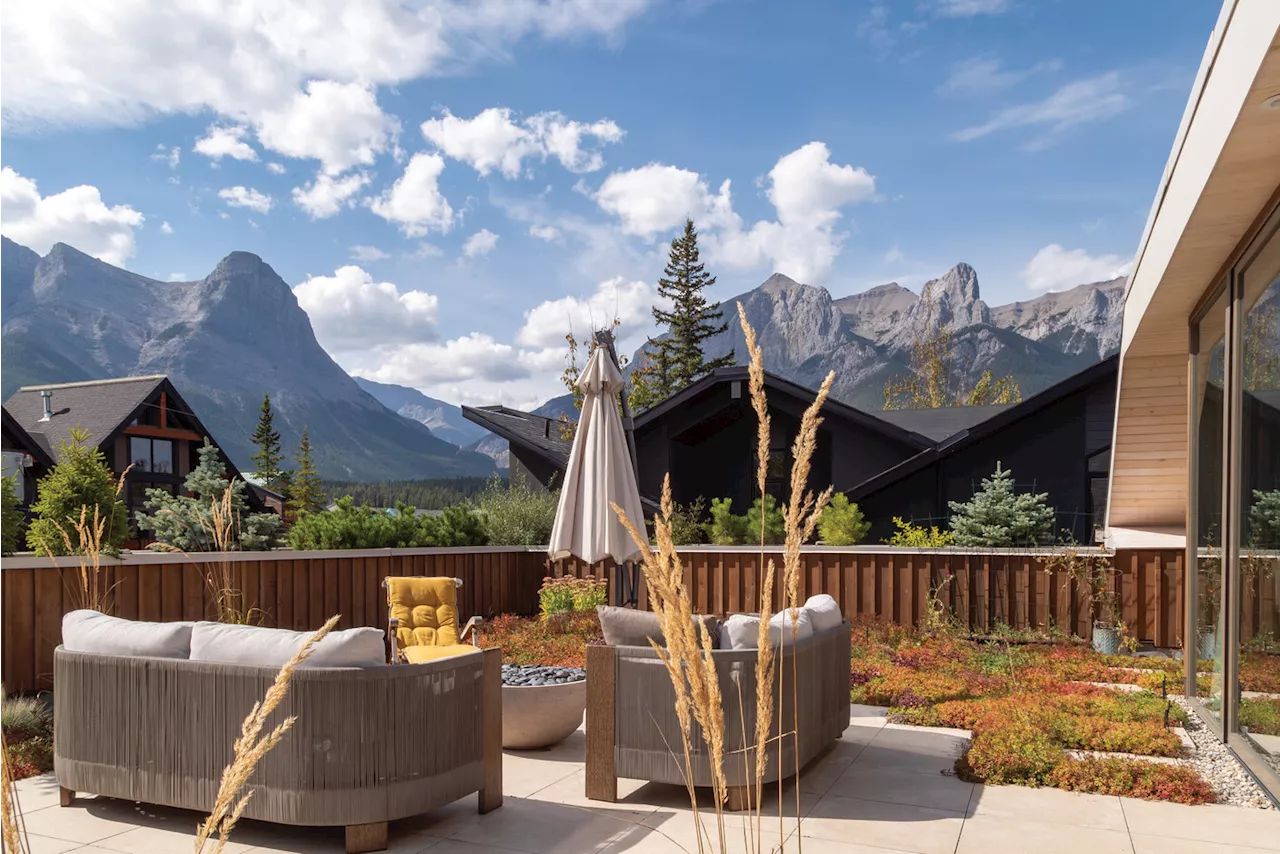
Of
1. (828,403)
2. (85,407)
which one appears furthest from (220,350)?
(828,403)

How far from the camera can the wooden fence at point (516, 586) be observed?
641cm

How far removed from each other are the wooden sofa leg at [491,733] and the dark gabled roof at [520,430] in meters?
11.4

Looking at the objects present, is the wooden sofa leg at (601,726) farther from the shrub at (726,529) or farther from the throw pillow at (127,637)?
the shrub at (726,529)

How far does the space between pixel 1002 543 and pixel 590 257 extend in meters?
23.6

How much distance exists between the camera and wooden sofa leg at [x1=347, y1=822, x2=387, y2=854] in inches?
147

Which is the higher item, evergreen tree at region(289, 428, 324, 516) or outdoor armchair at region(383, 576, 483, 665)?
outdoor armchair at region(383, 576, 483, 665)

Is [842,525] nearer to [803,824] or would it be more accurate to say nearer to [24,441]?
[803,824]

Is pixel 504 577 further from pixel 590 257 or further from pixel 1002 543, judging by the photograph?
pixel 590 257

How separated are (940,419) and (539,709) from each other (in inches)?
504

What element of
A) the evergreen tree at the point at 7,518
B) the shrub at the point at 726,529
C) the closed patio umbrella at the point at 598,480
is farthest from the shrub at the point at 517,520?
the evergreen tree at the point at 7,518

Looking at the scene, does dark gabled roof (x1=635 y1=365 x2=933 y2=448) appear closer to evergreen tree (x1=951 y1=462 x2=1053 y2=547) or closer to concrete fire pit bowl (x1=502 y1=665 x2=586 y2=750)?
evergreen tree (x1=951 y1=462 x2=1053 y2=547)

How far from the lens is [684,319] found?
3622 cm

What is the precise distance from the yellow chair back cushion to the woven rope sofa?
2979 mm

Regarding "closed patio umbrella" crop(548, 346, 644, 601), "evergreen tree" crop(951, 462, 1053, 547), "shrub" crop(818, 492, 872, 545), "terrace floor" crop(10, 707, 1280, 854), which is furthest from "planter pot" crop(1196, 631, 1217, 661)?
"shrub" crop(818, 492, 872, 545)
